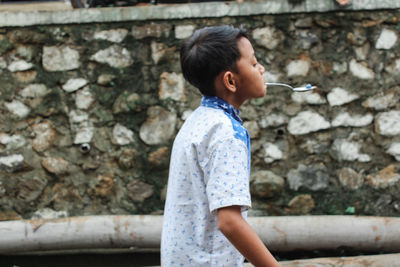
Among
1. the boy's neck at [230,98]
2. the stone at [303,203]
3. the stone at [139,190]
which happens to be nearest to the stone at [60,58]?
the stone at [139,190]

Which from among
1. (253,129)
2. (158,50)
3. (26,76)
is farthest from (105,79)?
(253,129)

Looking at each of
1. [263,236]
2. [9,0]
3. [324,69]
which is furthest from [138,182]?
[9,0]

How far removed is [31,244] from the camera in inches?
121

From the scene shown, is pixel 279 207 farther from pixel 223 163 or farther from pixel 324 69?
pixel 223 163

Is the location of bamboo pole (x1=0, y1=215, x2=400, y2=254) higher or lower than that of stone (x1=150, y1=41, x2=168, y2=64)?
lower

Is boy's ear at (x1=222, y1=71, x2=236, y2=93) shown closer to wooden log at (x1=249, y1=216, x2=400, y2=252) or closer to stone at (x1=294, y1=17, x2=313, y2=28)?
wooden log at (x1=249, y1=216, x2=400, y2=252)

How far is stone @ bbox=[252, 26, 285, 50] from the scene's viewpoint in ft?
11.2

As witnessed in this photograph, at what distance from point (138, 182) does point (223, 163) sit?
7.26ft

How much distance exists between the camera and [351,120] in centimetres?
348

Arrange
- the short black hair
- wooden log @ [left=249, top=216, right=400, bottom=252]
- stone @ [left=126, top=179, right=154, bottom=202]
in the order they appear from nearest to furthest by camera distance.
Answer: the short black hair, wooden log @ [left=249, top=216, right=400, bottom=252], stone @ [left=126, top=179, right=154, bottom=202]

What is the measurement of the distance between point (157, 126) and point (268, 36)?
0.98 metres

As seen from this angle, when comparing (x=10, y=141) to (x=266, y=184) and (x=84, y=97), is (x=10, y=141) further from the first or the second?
(x=266, y=184)

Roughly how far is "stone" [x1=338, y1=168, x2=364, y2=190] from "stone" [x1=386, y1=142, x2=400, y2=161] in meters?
0.26

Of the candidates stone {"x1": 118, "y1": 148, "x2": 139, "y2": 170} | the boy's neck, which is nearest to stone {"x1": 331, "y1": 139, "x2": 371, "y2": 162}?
stone {"x1": 118, "y1": 148, "x2": 139, "y2": 170}
